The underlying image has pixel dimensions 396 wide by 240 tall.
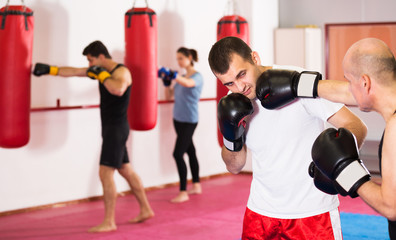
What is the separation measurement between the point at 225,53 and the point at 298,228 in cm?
68

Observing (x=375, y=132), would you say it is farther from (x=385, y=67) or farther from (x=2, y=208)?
(x=385, y=67)

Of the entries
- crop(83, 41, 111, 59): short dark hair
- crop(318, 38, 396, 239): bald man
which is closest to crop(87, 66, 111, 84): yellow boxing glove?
crop(83, 41, 111, 59): short dark hair

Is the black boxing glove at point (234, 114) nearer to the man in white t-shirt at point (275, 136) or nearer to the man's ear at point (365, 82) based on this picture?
the man in white t-shirt at point (275, 136)

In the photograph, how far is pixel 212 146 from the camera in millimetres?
6777

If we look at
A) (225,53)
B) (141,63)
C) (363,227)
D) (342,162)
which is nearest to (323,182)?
(342,162)

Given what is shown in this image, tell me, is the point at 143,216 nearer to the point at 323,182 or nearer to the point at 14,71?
the point at 14,71

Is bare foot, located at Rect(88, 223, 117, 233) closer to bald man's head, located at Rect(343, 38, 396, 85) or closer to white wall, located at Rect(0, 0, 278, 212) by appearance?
white wall, located at Rect(0, 0, 278, 212)

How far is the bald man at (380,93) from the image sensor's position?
1.48 metres

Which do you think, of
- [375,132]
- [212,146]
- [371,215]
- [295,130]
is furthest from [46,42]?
[375,132]

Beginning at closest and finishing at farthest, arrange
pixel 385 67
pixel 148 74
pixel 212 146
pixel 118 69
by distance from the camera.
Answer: pixel 385 67
pixel 118 69
pixel 148 74
pixel 212 146

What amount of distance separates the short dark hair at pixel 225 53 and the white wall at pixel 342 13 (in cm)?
512

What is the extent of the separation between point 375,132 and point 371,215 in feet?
8.24

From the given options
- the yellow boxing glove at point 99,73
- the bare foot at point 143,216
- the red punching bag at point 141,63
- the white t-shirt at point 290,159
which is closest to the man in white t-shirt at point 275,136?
the white t-shirt at point 290,159

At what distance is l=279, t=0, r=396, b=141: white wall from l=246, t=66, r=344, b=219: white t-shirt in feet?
16.2
